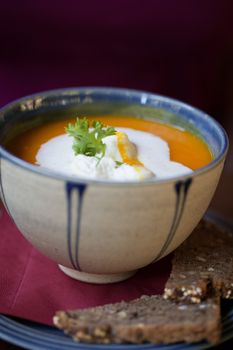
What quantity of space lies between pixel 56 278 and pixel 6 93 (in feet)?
4.80

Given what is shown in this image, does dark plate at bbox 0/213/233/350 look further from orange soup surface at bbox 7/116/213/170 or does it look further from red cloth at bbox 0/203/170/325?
orange soup surface at bbox 7/116/213/170

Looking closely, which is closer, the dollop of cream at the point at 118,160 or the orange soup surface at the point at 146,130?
the dollop of cream at the point at 118,160

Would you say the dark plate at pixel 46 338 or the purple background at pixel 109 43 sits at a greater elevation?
the purple background at pixel 109 43

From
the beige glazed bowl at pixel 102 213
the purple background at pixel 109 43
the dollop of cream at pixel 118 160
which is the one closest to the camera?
the beige glazed bowl at pixel 102 213

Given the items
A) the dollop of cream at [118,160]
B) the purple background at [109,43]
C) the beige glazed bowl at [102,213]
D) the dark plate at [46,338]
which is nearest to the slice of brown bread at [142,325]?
the dark plate at [46,338]

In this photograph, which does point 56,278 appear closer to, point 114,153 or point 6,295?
point 6,295

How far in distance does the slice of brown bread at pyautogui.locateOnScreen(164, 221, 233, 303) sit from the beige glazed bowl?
92 millimetres

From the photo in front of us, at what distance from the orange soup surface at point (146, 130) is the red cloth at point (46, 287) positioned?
0.27 m

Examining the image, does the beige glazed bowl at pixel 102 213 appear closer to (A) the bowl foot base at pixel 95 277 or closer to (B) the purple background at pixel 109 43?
(A) the bowl foot base at pixel 95 277

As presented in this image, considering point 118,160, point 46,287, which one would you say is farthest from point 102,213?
point 46,287

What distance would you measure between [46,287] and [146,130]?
54cm

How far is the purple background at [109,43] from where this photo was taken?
2.47 metres

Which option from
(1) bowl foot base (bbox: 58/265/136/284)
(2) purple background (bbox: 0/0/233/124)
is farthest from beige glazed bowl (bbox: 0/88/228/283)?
(2) purple background (bbox: 0/0/233/124)

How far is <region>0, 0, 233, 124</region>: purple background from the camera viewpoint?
8.11 ft
